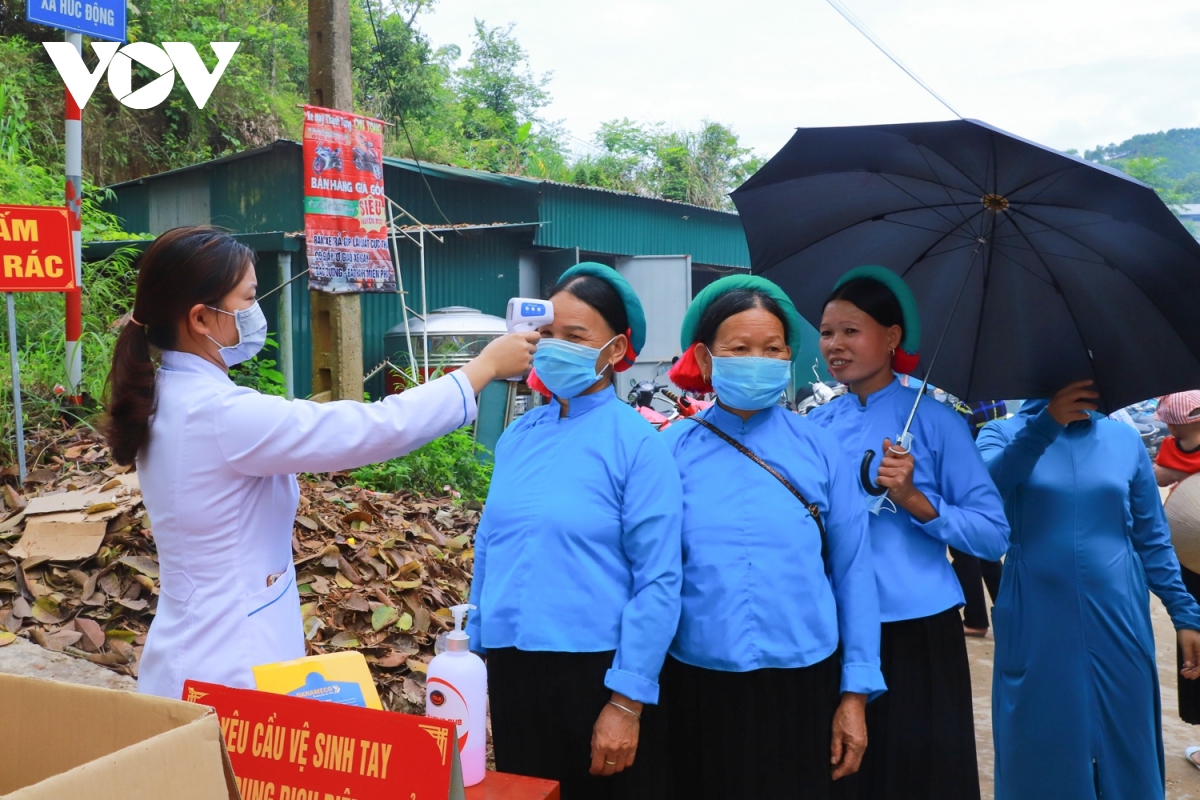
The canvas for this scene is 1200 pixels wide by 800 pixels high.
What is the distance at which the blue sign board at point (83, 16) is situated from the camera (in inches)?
216

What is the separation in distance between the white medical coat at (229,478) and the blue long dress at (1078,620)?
1.97 meters

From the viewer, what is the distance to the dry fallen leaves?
168 inches

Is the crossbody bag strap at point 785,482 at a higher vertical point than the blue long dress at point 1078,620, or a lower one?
higher

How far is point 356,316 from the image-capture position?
7.32 meters

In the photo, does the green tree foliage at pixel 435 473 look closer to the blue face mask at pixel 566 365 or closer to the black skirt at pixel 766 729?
the blue face mask at pixel 566 365

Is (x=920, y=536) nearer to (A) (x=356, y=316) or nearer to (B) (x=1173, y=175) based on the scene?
(A) (x=356, y=316)

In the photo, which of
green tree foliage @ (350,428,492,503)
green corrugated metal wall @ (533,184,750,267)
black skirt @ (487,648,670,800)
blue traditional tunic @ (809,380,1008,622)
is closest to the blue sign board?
green tree foliage @ (350,428,492,503)

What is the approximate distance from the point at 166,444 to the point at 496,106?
3667 centimetres

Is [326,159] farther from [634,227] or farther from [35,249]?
[634,227]

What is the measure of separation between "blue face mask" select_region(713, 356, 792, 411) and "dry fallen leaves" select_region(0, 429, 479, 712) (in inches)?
98.4

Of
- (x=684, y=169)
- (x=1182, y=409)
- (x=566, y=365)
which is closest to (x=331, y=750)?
(x=566, y=365)

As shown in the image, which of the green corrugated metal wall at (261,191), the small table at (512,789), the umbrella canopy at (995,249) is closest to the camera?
the small table at (512,789)

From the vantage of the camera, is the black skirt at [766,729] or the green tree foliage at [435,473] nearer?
the black skirt at [766,729]

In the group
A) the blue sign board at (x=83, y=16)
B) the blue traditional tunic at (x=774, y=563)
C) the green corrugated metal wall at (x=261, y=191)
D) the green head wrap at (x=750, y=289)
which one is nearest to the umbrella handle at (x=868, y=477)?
the blue traditional tunic at (x=774, y=563)
